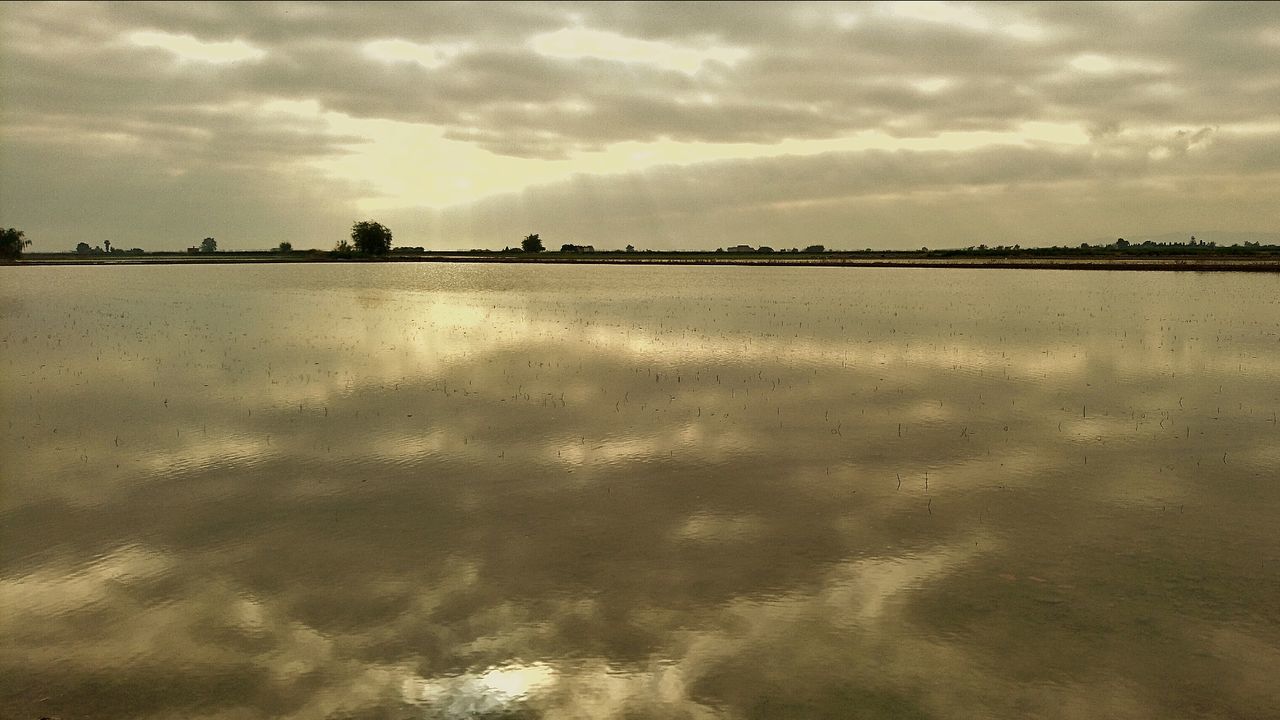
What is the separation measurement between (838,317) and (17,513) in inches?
2009

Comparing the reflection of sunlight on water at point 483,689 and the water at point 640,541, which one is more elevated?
the water at point 640,541

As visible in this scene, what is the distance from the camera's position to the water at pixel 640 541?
955cm

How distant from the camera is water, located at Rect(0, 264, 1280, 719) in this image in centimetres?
955

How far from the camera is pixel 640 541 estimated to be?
14.2 meters

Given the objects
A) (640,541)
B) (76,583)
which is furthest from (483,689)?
(76,583)

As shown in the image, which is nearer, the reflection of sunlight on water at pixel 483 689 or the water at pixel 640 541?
the reflection of sunlight on water at pixel 483 689

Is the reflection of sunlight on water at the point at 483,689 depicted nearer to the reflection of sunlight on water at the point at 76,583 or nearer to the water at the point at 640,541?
the water at the point at 640,541

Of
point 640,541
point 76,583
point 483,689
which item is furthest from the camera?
point 640,541

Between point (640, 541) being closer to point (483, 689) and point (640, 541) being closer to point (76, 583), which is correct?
point (483, 689)

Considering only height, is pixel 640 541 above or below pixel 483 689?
above

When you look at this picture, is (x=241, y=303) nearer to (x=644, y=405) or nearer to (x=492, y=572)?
(x=644, y=405)

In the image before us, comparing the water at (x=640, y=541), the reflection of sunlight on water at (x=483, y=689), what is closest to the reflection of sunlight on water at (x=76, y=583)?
the water at (x=640, y=541)

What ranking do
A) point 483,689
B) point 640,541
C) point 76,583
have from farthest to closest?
point 640,541, point 76,583, point 483,689

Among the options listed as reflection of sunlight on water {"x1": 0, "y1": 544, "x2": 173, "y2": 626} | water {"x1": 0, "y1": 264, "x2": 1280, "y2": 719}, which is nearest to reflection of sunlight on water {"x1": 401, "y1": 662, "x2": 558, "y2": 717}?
water {"x1": 0, "y1": 264, "x2": 1280, "y2": 719}
